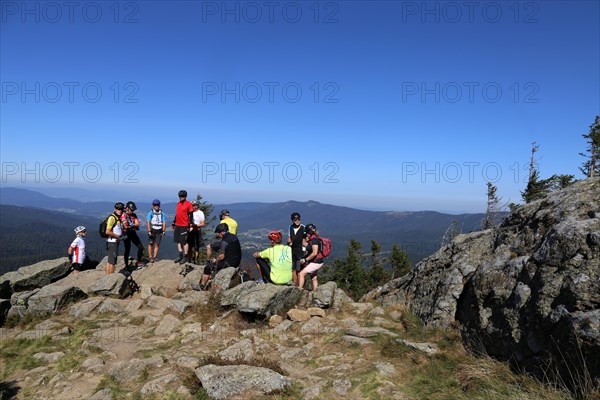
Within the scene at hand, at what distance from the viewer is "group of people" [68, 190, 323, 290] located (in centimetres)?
1173

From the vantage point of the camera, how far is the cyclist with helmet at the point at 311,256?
39.4ft

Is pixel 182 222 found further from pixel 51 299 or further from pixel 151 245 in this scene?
pixel 51 299

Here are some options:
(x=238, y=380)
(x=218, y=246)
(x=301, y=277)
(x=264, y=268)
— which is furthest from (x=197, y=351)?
(x=301, y=277)

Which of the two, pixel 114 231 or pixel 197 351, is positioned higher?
pixel 114 231

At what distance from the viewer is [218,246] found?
12.6m

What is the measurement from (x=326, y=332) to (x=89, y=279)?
11.2m

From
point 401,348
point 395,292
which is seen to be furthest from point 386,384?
point 395,292

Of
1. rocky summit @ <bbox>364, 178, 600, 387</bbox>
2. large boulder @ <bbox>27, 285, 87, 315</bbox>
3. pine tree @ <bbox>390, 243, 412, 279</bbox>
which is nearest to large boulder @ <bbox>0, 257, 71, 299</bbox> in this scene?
large boulder @ <bbox>27, 285, 87, 315</bbox>

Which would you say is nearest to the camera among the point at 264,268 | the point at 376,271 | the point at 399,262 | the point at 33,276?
the point at 264,268

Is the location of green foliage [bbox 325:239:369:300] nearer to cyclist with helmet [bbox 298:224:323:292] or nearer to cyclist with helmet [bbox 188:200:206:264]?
cyclist with helmet [bbox 188:200:206:264]

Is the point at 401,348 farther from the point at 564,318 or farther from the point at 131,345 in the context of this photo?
the point at 131,345

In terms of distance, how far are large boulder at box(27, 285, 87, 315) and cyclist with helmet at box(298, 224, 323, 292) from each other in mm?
8487

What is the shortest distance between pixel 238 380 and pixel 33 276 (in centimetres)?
1318

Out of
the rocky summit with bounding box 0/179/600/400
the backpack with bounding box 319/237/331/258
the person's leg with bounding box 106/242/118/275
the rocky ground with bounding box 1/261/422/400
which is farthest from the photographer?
the person's leg with bounding box 106/242/118/275
